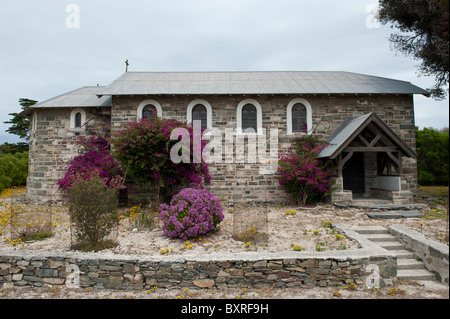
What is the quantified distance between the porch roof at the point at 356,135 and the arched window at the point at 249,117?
3.31 m

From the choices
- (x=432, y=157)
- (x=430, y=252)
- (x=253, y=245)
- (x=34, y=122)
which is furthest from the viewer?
(x=432, y=157)

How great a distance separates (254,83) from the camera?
13.3 m

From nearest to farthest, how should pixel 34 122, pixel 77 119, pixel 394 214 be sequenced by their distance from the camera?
pixel 394 214, pixel 77 119, pixel 34 122

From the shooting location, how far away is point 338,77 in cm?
1428

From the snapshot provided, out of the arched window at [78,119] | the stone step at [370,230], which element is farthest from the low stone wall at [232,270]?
the arched window at [78,119]

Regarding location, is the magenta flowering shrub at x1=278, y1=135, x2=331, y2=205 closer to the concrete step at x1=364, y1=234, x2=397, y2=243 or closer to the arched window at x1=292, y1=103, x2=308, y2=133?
the arched window at x1=292, y1=103, x2=308, y2=133

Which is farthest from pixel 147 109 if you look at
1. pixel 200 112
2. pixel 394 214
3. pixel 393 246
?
pixel 394 214

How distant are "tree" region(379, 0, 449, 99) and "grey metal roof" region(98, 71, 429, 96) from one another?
104 centimetres

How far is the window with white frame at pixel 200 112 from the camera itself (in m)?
12.3

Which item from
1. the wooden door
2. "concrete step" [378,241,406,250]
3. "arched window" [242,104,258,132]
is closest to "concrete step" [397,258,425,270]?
"concrete step" [378,241,406,250]

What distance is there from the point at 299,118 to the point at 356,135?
2.80 meters

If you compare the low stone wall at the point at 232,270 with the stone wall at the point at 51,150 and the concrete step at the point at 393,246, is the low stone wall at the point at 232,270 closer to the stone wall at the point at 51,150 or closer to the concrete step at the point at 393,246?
the concrete step at the point at 393,246

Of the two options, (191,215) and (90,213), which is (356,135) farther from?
(90,213)
